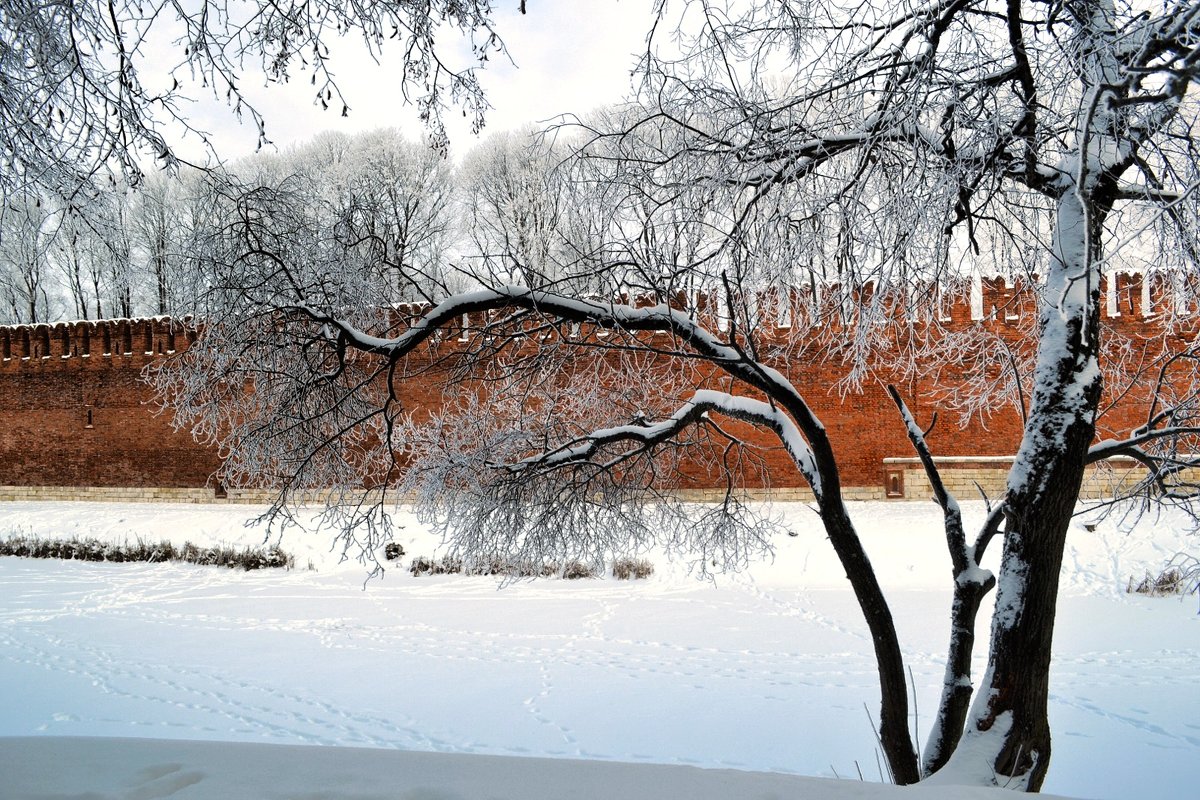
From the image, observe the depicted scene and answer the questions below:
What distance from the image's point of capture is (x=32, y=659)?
7.73 meters

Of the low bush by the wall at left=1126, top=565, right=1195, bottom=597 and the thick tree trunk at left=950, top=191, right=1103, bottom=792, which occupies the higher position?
the thick tree trunk at left=950, top=191, right=1103, bottom=792

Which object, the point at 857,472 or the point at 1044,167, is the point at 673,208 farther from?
the point at 857,472

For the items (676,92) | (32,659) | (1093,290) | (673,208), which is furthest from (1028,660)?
(32,659)

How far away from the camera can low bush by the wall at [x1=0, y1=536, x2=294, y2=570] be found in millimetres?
12039

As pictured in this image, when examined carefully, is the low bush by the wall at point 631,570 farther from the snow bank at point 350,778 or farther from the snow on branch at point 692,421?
the snow bank at point 350,778

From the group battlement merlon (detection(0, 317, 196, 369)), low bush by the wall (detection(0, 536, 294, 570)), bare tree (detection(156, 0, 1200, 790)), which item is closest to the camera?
bare tree (detection(156, 0, 1200, 790))

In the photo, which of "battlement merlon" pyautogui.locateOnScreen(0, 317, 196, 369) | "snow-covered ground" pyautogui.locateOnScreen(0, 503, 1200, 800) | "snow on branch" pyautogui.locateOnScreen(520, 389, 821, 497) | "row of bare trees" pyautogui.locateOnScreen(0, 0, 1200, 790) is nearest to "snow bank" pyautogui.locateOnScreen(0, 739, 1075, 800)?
"snow-covered ground" pyautogui.locateOnScreen(0, 503, 1200, 800)

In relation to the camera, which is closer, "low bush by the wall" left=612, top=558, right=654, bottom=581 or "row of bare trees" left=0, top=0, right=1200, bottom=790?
"row of bare trees" left=0, top=0, right=1200, bottom=790

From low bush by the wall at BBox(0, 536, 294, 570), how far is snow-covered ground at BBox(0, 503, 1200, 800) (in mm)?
484

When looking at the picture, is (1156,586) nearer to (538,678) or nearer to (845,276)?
(538,678)

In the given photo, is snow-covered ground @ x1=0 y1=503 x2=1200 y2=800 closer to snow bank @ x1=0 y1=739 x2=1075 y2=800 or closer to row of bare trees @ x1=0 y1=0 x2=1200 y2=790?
snow bank @ x1=0 y1=739 x2=1075 y2=800

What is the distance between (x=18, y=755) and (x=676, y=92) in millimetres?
3375

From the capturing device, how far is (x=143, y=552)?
12828mm

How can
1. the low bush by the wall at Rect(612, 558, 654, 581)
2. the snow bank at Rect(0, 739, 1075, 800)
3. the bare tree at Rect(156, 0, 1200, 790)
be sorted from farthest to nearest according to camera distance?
the low bush by the wall at Rect(612, 558, 654, 581) < the bare tree at Rect(156, 0, 1200, 790) < the snow bank at Rect(0, 739, 1075, 800)
